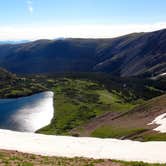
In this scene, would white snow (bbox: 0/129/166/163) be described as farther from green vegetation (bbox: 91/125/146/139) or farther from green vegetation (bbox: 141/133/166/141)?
green vegetation (bbox: 91/125/146/139)

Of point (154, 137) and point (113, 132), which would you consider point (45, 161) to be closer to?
Result: point (154, 137)

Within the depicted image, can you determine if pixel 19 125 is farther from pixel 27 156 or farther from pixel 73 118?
pixel 27 156

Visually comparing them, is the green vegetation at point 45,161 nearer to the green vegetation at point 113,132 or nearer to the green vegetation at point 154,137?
the green vegetation at point 154,137

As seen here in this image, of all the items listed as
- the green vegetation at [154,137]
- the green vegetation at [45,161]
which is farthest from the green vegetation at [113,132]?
the green vegetation at [45,161]

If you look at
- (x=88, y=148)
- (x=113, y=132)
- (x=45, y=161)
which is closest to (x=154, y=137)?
(x=88, y=148)

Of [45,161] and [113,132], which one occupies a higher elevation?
[45,161]

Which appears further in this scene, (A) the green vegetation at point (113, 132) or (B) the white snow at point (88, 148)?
(A) the green vegetation at point (113, 132)
